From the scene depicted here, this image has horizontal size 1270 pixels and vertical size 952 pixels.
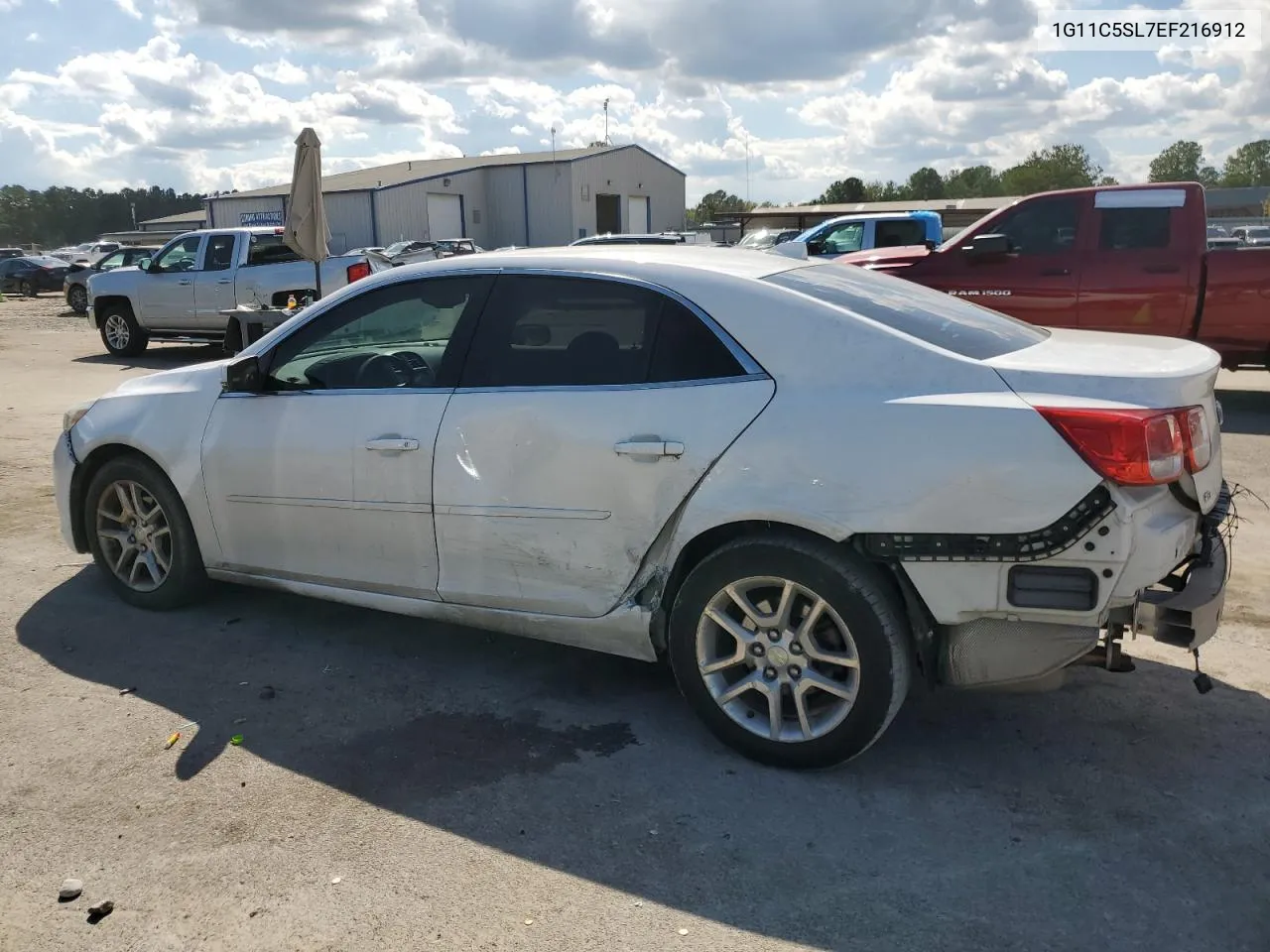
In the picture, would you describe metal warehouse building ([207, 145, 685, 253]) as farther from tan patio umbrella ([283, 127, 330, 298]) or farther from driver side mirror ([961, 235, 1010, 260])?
driver side mirror ([961, 235, 1010, 260])

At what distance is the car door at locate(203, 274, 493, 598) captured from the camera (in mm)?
3961

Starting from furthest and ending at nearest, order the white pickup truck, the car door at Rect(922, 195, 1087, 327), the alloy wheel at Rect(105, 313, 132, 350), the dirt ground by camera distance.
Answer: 1. the alloy wheel at Rect(105, 313, 132, 350)
2. the white pickup truck
3. the car door at Rect(922, 195, 1087, 327)
4. the dirt ground

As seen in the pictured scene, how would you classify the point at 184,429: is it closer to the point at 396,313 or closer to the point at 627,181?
the point at 396,313

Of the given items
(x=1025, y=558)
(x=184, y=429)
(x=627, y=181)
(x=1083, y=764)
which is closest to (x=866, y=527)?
(x=1025, y=558)

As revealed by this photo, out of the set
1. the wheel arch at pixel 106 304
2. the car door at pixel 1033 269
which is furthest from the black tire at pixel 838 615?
the wheel arch at pixel 106 304

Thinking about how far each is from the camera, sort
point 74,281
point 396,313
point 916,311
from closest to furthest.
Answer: point 916,311
point 396,313
point 74,281

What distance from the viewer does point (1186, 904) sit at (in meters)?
2.70

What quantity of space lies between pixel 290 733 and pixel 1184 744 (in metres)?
3.11

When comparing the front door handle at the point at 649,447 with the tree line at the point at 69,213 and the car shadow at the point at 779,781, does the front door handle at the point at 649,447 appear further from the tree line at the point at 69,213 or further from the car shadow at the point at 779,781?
the tree line at the point at 69,213

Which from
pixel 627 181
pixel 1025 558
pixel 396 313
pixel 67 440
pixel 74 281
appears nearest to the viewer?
pixel 1025 558

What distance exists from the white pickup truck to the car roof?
11.4m

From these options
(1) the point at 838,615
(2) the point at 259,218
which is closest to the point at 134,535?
(1) the point at 838,615

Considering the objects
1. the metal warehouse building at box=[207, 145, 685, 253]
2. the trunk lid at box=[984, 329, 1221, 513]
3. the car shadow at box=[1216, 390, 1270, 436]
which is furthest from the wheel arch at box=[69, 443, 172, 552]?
the metal warehouse building at box=[207, 145, 685, 253]

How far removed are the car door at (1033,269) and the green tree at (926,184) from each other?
8122cm
